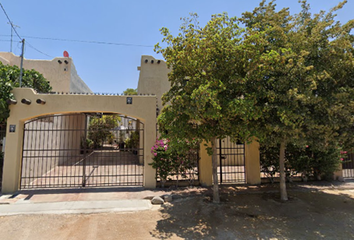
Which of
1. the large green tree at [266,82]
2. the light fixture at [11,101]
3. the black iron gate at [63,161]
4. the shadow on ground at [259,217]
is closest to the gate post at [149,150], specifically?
the black iron gate at [63,161]

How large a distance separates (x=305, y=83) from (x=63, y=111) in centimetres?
825

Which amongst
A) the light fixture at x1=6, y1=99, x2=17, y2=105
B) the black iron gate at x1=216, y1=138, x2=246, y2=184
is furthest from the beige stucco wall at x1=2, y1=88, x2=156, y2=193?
the black iron gate at x1=216, y1=138, x2=246, y2=184

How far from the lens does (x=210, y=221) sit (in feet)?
17.6

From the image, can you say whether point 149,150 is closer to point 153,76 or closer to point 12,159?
point 12,159

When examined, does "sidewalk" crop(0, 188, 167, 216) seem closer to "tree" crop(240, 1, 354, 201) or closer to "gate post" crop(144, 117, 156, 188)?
"gate post" crop(144, 117, 156, 188)

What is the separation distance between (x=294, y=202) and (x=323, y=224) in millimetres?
1453

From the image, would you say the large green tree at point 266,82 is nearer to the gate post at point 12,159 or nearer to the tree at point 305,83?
the tree at point 305,83

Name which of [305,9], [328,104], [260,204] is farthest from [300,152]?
[305,9]

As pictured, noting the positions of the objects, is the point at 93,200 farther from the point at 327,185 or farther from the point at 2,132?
the point at 327,185

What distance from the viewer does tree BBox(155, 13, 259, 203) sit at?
204 inches

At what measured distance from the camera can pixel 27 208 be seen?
609 cm

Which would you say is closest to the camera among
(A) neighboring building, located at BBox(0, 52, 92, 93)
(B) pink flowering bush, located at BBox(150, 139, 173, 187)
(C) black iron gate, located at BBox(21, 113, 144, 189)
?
(B) pink flowering bush, located at BBox(150, 139, 173, 187)

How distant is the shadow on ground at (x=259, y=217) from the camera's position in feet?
15.5

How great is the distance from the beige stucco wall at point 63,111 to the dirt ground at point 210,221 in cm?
250
